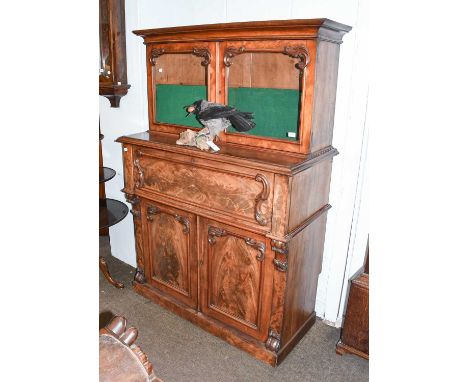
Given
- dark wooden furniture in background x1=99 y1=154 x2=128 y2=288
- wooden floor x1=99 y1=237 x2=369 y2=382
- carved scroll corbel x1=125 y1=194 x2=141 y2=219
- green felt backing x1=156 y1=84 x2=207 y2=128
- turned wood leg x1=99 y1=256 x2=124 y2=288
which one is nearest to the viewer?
wooden floor x1=99 y1=237 x2=369 y2=382

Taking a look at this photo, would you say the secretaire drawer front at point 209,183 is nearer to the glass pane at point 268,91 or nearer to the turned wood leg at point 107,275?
the glass pane at point 268,91

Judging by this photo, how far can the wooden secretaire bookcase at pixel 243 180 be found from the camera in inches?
76.8

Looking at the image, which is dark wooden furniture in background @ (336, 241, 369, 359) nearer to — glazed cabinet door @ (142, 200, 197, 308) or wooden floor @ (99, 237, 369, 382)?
wooden floor @ (99, 237, 369, 382)

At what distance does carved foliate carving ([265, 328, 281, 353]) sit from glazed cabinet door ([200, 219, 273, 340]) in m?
0.04

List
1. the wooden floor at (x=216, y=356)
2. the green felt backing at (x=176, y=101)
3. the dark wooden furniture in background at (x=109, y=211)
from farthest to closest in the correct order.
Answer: the dark wooden furniture in background at (x=109, y=211) < the green felt backing at (x=176, y=101) < the wooden floor at (x=216, y=356)

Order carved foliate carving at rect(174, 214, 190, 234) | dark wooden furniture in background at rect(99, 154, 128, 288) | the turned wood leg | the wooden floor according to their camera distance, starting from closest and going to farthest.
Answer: the wooden floor
carved foliate carving at rect(174, 214, 190, 234)
dark wooden furniture in background at rect(99, 154, 128, 288)
the turned wood leg

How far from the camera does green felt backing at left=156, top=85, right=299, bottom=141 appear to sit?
2232 mm

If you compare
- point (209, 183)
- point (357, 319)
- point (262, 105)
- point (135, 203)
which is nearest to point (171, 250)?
point (135, 203)

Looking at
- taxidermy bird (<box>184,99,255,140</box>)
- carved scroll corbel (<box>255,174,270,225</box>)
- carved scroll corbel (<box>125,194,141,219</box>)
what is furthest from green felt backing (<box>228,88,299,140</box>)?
carved scroll corbel (<box>125,194,141,219</box>)

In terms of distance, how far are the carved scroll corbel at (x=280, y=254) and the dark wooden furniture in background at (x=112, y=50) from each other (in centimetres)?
178

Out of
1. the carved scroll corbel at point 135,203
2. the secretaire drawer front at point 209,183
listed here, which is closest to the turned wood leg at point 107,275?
the carved scroll corbel at point 135,203
